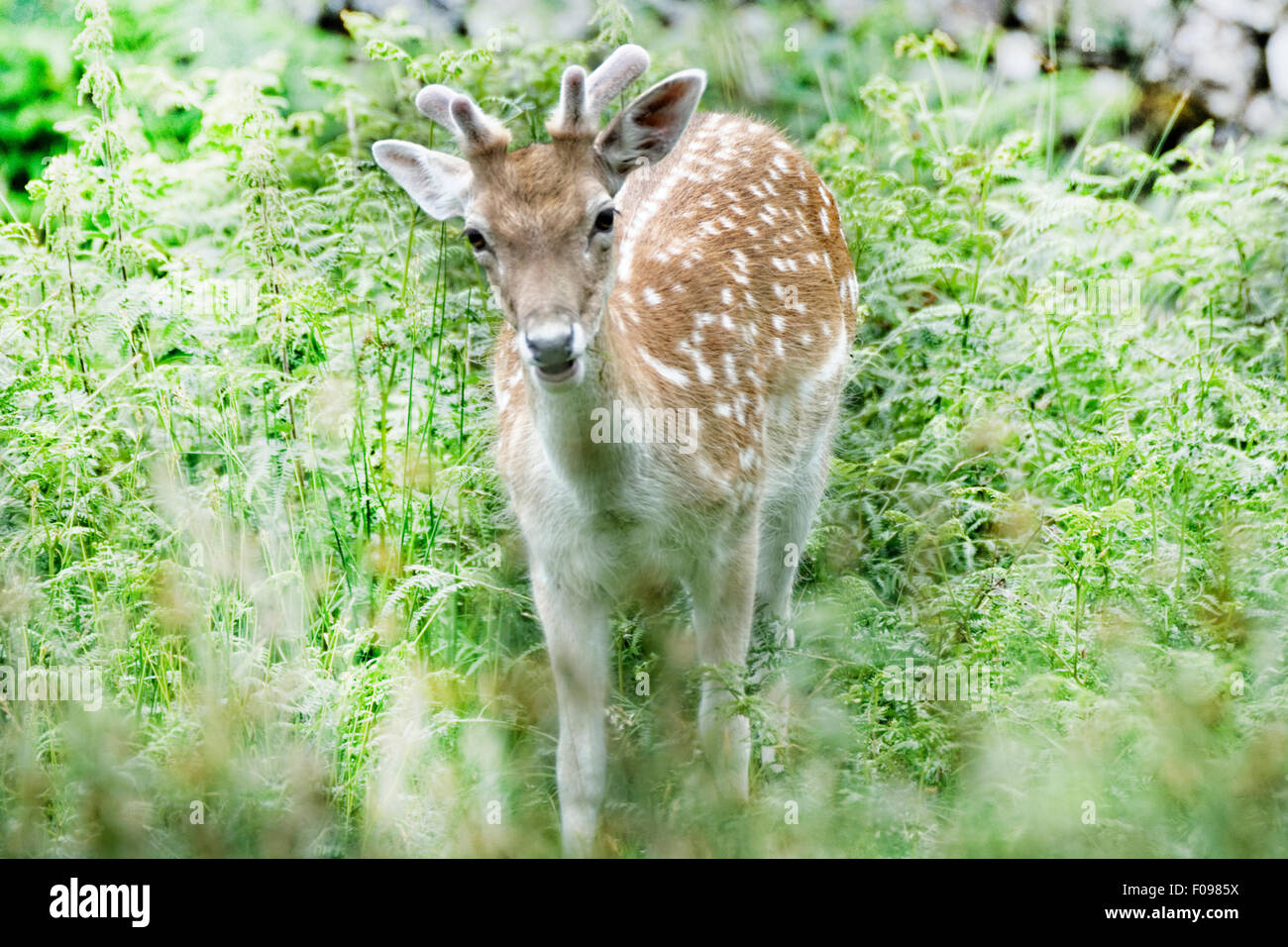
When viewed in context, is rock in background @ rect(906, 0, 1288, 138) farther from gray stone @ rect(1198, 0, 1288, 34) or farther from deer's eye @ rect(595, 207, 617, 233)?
deer's eye @ rect(595, 207, 617, 233)

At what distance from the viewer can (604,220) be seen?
13.5 feet

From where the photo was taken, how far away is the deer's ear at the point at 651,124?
419 cm

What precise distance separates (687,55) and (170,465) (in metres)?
4.24

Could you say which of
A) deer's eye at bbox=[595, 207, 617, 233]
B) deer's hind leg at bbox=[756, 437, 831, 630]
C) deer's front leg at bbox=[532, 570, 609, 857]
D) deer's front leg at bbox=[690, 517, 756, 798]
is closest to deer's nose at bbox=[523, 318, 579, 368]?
deer's eye at bbox=[595, 207, 617, 233]

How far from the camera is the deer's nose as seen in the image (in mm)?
3793

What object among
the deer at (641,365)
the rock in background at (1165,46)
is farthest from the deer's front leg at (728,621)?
the rock in background at (1165,46)

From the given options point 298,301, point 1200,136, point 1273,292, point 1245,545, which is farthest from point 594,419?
point 1200,136

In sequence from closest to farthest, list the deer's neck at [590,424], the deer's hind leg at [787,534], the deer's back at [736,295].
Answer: the deer's neck at [590,424]
the deer's back at [736,295]
the deer's hind leg at [787,534]

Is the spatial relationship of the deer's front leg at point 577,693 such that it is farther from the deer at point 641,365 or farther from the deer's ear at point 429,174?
the deer's ear at point 429,174

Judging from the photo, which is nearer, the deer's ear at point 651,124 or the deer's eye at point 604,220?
the deer's eye at point 604,220

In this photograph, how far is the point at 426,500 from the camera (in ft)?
17.0

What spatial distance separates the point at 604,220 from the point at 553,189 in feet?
0.56
